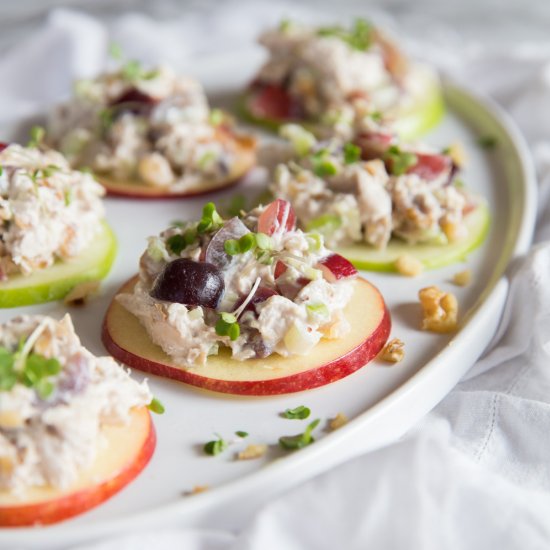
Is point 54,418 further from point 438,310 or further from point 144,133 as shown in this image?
point 144,133

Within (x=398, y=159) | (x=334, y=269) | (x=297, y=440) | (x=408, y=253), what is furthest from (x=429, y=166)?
(x=297, y=440)

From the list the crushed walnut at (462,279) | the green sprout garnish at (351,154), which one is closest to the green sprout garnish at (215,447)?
the crushed walnut at (462,279)

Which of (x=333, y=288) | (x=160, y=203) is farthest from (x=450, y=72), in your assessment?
(x=333, y=288)

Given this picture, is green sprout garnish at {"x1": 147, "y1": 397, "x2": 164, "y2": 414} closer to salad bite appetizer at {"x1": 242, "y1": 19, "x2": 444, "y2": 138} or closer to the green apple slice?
the green apple slice

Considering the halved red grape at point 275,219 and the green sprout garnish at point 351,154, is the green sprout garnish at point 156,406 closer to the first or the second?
the halved red grape at point 275,219

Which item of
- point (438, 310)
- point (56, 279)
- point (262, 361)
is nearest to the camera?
point (262, 361)

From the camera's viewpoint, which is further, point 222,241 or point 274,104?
point 274,104

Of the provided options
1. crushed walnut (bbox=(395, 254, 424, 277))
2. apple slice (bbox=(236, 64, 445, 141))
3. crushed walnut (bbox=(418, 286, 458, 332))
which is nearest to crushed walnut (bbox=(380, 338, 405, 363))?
crushed walnut (bbox=(418, 286, 458, 332))
